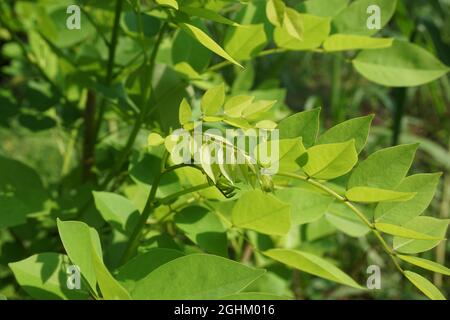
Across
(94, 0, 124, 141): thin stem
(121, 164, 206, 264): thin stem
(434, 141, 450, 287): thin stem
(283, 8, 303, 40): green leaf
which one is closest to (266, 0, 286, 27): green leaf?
(283, 8, 303, 40): green leaf

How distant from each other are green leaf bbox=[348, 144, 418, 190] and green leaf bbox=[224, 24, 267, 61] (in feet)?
0.65

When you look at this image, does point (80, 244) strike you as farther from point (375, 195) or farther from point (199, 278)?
point (375, 195)

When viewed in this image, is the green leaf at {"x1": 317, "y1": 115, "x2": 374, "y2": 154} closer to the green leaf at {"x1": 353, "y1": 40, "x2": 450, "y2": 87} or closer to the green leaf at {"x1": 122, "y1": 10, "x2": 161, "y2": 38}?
the green leaf at {"x1": 353, "y1": 40, "x2": 450, "y2": 87}

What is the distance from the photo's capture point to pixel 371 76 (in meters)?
0.70

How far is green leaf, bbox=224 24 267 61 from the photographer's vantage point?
66 cm

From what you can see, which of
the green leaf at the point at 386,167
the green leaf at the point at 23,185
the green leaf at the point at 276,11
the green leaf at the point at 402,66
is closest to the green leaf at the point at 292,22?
the green leaf at the point at 276,11

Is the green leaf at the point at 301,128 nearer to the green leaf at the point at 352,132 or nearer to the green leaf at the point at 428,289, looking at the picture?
the green leaf at the point at 352,132

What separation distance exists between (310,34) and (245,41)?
0.07 m

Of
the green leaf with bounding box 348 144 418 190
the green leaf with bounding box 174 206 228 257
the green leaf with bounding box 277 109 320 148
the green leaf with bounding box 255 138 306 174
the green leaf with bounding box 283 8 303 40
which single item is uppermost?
the green leaf with bounding box 283 8 303 40

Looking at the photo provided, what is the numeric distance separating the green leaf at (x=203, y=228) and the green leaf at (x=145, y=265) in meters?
0.07

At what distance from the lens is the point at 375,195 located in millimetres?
487

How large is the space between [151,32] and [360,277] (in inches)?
33.8

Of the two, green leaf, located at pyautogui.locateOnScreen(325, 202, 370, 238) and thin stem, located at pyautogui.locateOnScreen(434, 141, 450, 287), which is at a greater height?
green leaf, located at pyautogui.locateOnScreen(325, 202, 370, 238)

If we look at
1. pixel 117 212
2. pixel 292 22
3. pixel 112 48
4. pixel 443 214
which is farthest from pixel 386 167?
pixel 443 214
